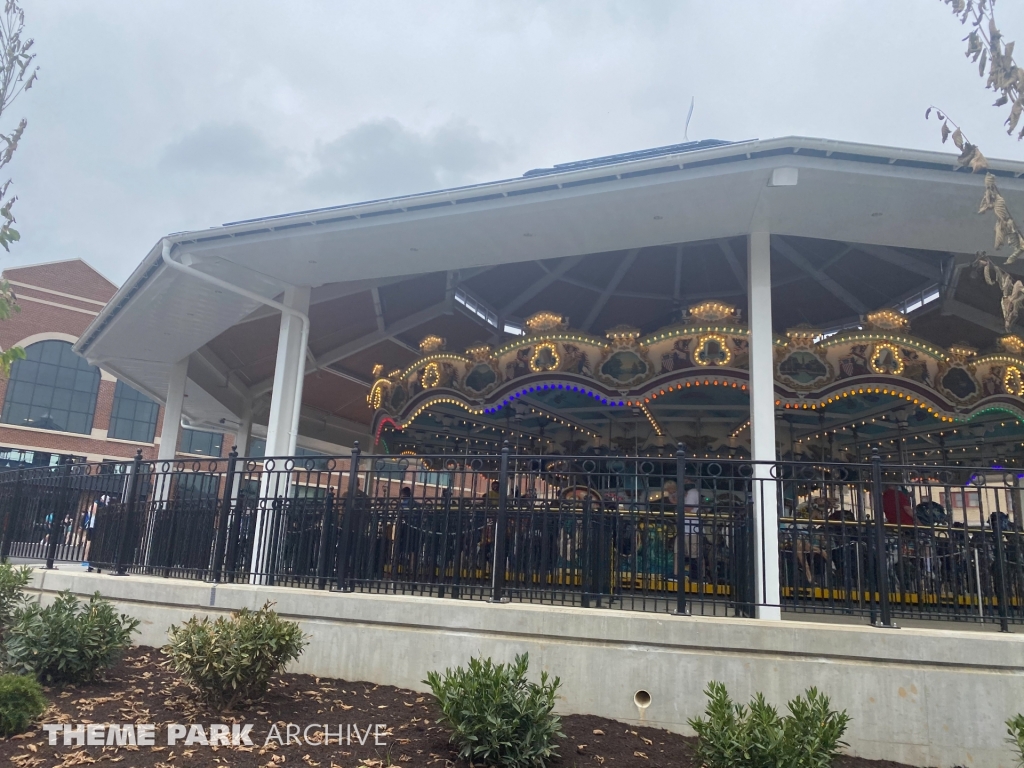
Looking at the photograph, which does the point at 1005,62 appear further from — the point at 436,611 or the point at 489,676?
the point at 436,611

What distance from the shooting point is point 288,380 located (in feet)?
37.1

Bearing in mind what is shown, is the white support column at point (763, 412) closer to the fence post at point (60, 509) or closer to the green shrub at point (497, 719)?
the green shrub at point (497, 719)

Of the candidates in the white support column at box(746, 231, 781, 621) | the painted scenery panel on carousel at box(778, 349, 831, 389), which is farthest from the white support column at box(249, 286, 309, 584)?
the painted scenery panel on carousel at box(778, 349, 831, 389)

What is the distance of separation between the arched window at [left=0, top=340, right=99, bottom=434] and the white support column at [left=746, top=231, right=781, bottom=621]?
36.3 m

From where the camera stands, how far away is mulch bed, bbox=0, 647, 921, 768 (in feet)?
15.7

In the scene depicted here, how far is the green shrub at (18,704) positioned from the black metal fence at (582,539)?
2580mm

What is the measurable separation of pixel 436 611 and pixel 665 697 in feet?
6.83

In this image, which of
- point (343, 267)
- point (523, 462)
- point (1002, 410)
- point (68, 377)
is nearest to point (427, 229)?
point (343, 267)

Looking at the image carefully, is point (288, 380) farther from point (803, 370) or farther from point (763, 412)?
point (803, 370)

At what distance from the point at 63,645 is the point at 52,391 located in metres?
36.2

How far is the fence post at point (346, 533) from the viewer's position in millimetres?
7230

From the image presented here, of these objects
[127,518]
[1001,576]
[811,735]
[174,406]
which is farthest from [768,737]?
[174,406]

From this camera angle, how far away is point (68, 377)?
3688 cm

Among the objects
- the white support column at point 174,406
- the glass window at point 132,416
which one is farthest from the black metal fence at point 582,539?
the glass window at point 132,416
